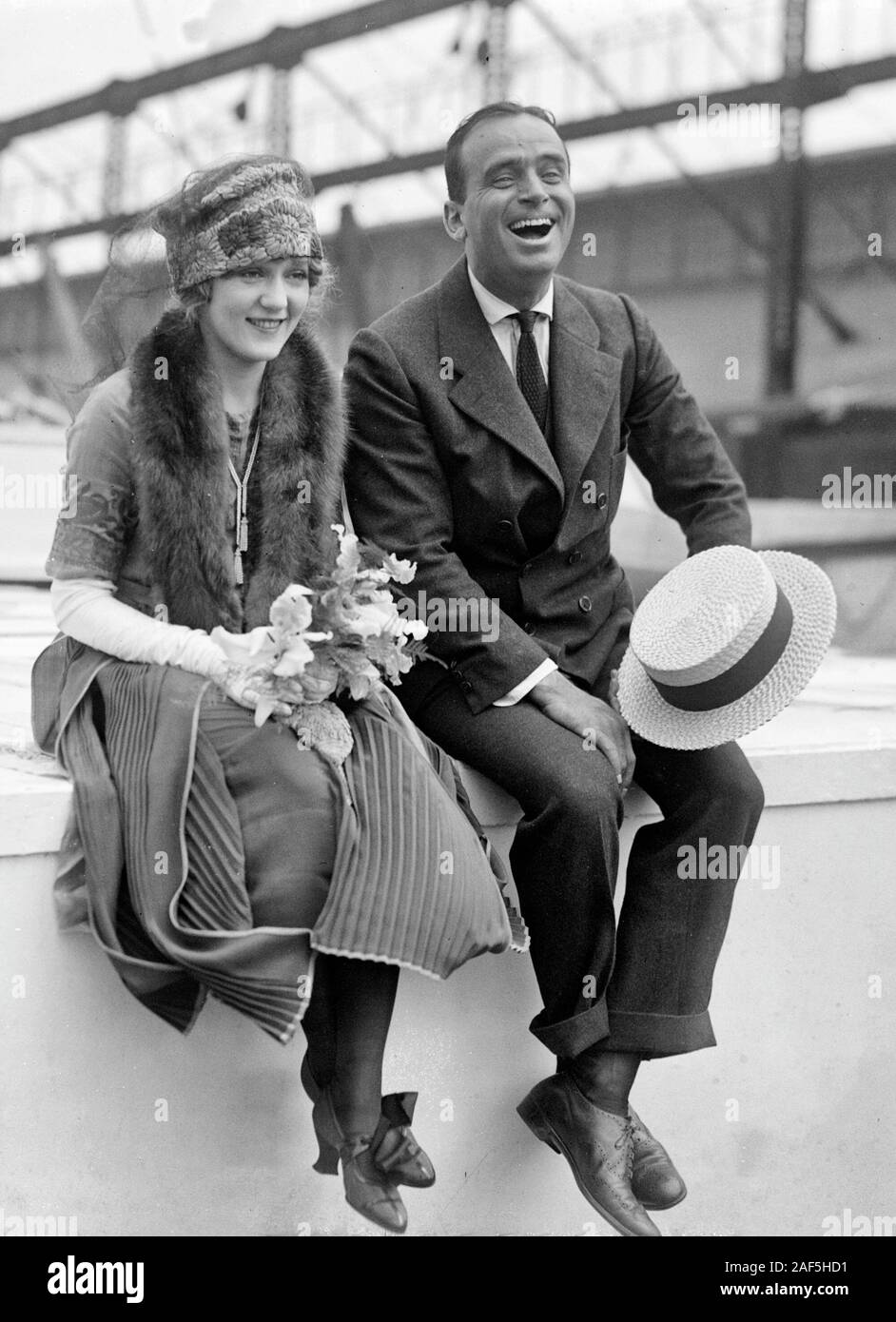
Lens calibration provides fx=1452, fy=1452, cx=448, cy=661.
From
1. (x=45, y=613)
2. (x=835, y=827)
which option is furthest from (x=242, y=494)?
(x=45, y=613)

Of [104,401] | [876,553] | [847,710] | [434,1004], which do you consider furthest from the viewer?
[876,553]

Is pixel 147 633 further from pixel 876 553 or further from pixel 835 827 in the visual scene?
pixel 876 553

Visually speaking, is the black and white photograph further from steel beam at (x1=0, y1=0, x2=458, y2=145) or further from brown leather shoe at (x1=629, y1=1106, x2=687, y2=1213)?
steel beam at (x1=0, y1=0, x2=458, y2=145)

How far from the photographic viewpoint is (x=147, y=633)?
7.20 ft

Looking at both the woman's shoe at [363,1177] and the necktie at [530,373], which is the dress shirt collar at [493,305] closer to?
the necktie at [530,373]

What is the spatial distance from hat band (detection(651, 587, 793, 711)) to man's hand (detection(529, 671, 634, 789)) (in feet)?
0.39

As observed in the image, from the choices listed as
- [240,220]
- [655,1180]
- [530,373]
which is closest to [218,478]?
[240,220]

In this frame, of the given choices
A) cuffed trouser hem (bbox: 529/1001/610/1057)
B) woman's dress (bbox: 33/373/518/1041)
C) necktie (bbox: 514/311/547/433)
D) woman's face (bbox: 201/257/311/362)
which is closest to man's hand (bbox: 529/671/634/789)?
woman's dress (bbox: 33/373/518/1041)

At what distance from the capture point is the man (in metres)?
2.31

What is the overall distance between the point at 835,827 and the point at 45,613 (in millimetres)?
2671

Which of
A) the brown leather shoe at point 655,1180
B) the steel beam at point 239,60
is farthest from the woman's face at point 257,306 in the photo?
the steel beam at point 239,60

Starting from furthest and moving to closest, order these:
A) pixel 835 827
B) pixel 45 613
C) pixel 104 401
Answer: pixel 45 613, pixel 835 827, pixel 104 401

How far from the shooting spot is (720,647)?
2.33 metres

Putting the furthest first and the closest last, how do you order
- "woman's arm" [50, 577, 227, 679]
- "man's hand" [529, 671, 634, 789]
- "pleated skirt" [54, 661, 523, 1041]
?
"man's hand" [529, 671, 634, 789]
"woman's arm" [50, 577, 227, 679]
"pleated skirt" [54, 661, 523, 1041]
